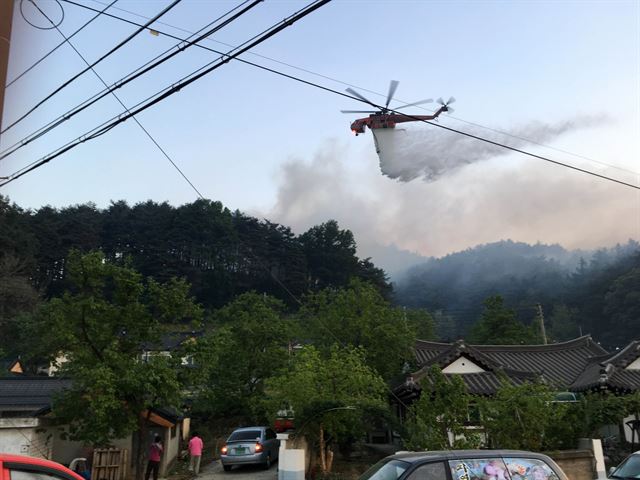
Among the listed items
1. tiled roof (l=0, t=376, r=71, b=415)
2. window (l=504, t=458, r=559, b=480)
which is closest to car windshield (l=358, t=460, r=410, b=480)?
window (l=504, t=458, r=559, b=480)

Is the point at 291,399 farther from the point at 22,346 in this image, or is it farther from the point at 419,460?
the point at 22,346

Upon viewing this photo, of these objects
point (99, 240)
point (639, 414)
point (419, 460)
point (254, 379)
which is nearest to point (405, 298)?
point (99, 240)

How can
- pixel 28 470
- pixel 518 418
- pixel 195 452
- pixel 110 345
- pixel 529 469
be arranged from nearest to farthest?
1. pixel 28 470
2. pixel 529 469
3. pixel 518 418
4. pixel 110 345
5. pixel 195 452

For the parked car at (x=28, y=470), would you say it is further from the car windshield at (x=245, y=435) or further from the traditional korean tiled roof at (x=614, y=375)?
the traditional korean tiled roof at (x=614, y=375)

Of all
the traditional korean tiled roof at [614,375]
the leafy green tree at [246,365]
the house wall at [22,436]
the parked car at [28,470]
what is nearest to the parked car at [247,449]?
the house wall at [22,436]

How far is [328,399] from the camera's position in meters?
16.8

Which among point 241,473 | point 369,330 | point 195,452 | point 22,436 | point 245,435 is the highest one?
point 369,330

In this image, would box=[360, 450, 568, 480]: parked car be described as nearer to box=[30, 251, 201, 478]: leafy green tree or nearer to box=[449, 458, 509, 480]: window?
box=[449, 458, 509, 480]: window

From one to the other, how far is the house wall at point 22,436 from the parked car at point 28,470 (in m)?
12.7

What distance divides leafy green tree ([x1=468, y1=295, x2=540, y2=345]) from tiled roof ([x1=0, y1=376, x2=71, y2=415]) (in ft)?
131

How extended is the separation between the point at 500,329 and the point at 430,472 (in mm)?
47494

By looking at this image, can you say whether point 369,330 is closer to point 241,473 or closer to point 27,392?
point 241,473

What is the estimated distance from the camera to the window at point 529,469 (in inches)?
278

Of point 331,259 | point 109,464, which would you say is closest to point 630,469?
point 109,464
